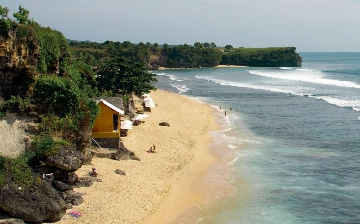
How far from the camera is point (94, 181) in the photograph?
70.9ft

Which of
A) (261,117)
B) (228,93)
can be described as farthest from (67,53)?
(228,93)

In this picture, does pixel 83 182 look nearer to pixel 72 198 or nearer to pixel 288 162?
pixel 72 198

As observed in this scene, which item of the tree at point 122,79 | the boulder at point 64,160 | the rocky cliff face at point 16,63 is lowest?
the boulder at point 64,160

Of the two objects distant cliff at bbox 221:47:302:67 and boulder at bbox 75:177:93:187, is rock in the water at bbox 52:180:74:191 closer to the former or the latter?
boulder at bbox 75:177:93:187

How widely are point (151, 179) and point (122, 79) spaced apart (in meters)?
20.7

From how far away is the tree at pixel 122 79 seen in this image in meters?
42.4

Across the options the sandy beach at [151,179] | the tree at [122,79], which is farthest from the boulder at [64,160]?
the tree at [122,79]

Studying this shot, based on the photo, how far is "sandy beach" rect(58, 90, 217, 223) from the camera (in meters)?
19.0

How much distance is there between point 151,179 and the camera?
2347 centimetres

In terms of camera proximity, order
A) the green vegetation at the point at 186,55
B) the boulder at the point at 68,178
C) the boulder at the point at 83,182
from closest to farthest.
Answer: the boulder at the point at 68,178
the boulder at the point at 83,182
the green vegetation at the point at 186,55

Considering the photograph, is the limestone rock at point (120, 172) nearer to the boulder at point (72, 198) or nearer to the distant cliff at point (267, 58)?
the boulder at point (72, 198)

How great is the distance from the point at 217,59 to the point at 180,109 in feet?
326

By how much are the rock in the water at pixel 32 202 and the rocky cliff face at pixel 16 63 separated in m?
6.47

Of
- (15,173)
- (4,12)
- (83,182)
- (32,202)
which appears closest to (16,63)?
(4,12)
